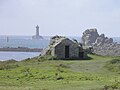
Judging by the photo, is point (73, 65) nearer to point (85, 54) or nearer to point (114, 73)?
point (114, 73)

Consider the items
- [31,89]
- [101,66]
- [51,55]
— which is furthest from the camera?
[51,55]

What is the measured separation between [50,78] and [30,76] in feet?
6.55

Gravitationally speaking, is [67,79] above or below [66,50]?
below

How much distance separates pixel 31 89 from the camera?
24.8 m

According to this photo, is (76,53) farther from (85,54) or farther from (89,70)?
(89,70)

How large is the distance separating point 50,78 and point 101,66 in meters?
12.7

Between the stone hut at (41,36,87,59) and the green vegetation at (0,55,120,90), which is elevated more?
the stone hut at (41,36,87,59)

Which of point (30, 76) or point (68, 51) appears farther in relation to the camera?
point (68, 51)

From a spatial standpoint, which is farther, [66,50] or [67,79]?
[66,50]

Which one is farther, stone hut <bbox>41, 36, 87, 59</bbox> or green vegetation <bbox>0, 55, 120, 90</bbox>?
stone hut <bbox>41, 36, 87, 59</bbox>

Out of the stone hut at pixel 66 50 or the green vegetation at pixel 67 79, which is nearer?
the green vegetation at pixel 67 79

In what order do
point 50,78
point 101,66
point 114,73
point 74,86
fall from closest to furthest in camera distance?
1. point 74,86
2. point 50,78
3. point 114,73
4. point 101,66

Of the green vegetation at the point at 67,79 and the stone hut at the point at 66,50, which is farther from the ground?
the stone hut at the point at 66,50

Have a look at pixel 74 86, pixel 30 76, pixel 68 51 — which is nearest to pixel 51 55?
pixel 68 51
